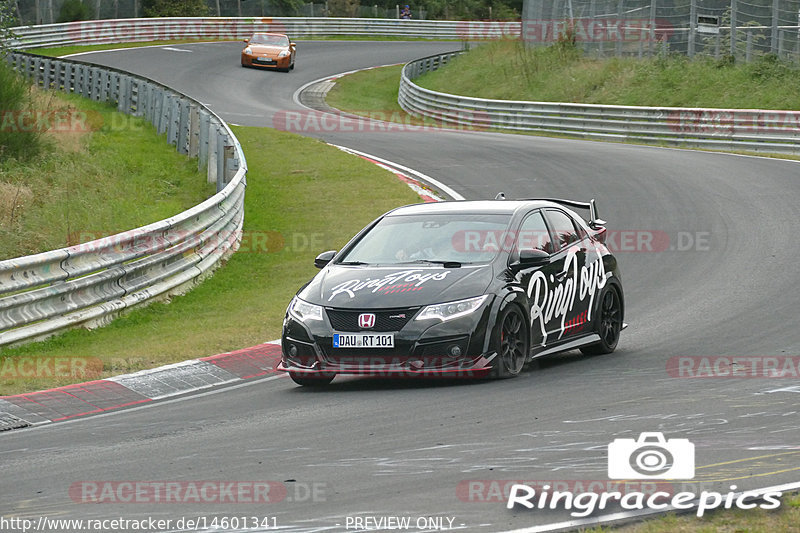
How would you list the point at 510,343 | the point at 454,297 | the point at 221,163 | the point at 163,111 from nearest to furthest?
the point at 454,297 → the point at 510,343 → the point at 221,163 → the point at 163,111

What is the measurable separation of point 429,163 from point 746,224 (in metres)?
9.82

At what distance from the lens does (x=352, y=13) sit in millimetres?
74000

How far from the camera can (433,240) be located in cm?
1045

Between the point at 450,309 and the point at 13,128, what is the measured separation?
16263mm

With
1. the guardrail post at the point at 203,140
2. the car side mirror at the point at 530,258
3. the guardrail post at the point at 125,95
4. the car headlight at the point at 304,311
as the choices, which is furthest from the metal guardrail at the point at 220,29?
the car side mirror at the point at 530,258

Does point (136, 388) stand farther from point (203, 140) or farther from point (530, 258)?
point (203, 140)

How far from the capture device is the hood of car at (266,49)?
51625 mm

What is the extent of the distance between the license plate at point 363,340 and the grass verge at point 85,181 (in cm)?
723

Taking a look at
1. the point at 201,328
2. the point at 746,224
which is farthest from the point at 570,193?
the point at 201,328

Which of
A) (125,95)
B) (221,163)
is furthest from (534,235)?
(125,95)

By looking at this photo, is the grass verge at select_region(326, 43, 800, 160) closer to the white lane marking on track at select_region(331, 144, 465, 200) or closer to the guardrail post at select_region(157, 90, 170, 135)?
the white lane marking on track at select_region(331, 144, 465, 200)

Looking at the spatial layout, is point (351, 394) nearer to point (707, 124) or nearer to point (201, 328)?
point (201, 328)

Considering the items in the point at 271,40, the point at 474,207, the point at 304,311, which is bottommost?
the point at 271,40

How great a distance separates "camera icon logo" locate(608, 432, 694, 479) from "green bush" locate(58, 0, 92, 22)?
5450cm
